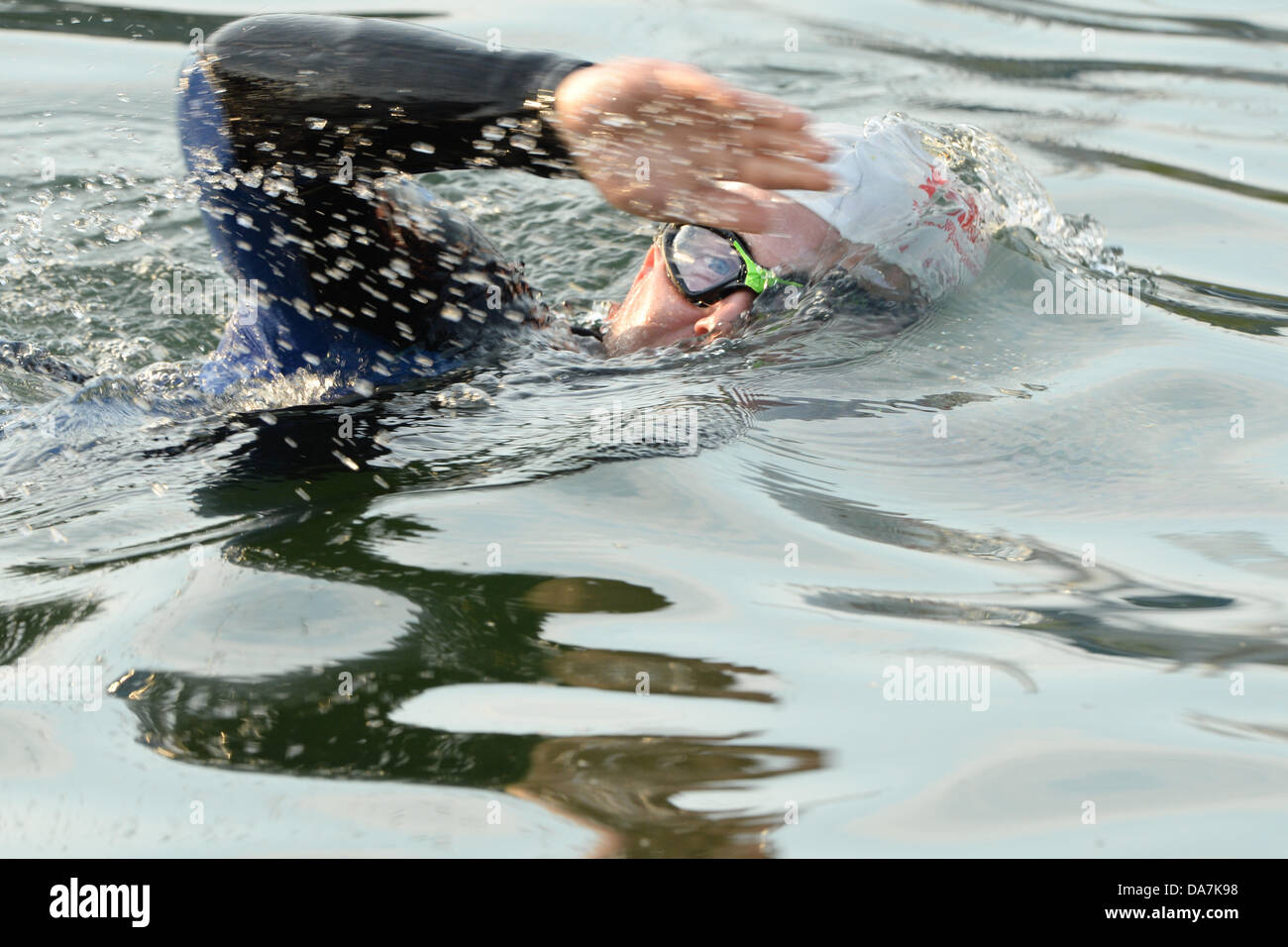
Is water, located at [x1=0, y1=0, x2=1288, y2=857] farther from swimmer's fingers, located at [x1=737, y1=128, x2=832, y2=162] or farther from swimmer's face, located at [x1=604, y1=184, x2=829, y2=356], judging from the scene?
swimmer's fingers, located at [x1=737, y1=128, x2=832, y2=162]

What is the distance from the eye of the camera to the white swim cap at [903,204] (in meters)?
3.76

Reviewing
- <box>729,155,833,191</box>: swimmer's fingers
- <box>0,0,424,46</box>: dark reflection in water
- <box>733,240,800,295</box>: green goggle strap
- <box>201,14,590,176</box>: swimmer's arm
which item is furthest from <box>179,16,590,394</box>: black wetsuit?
<box>0,0,424,46</box>: dark reflection in water

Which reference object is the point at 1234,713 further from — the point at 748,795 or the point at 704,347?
the point at 704,347

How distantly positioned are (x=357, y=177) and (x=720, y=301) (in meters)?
1.14

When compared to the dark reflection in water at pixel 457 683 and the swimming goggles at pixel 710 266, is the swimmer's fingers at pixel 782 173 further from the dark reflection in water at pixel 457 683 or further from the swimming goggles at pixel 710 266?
the swimming goggles at pixel 710 266

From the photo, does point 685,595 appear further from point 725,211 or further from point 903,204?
point 903,204

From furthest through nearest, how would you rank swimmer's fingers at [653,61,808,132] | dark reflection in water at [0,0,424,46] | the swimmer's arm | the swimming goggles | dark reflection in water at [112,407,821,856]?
1. dark reflection in water at [0,0,424,46]
2. the swimming goggles
3. the swimmer's arm
4. swimmer's fingers at [653,61,808,132]
5. dark reflection in water at [112,407,821,856]

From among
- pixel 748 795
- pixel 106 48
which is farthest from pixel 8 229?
pixel 748 795

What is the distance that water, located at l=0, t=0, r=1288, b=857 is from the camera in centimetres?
185

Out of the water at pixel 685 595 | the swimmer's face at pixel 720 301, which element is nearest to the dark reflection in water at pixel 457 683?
the water at pixel 685 595

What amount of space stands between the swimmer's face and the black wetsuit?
11.2 inches

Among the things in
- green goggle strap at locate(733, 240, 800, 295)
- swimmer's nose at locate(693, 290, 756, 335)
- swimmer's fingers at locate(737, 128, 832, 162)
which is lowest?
swimmer's nose at locate(693, 290, 756, 335)

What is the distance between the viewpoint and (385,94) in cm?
275

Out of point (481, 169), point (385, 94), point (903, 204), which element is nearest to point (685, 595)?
point (481, 169)
